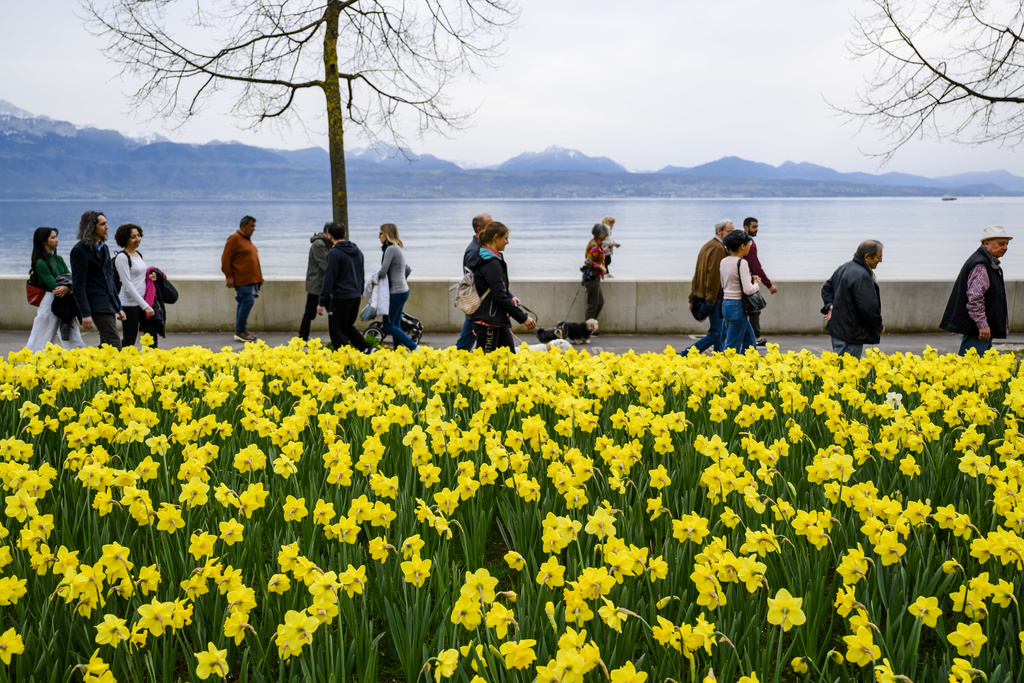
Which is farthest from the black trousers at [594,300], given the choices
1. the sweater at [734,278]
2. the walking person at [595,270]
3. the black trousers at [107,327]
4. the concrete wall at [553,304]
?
the black trousers at [107,327]

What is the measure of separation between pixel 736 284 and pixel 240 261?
7.04 metres

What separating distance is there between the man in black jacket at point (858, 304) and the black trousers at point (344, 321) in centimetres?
538

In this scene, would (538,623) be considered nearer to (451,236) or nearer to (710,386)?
(710,386)

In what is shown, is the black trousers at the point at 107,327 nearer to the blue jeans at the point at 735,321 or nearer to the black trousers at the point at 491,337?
the black trousers at the point at 491,337

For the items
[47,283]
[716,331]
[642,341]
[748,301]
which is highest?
[47,283]

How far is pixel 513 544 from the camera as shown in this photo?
3326mm

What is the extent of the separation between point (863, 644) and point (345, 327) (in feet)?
25.9

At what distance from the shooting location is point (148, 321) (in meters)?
8.86

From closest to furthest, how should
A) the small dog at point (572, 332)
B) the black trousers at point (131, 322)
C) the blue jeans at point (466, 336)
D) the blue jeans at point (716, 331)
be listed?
the blue jeans at point (466, 336) < the black trousers at point (131, 322) < the blue jeans at point (716, 331) < the small dog at point (572, 332)

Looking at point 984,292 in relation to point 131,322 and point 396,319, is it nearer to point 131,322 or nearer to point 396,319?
point 396,319

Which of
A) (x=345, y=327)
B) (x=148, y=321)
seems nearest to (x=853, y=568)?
(x=345, y=327)

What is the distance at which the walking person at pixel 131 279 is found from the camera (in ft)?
27.3

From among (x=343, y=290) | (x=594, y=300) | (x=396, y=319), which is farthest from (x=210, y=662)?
(x=594, y=300)

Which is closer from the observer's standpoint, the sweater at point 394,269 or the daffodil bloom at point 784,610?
the daffodil bloom at point 784,610
